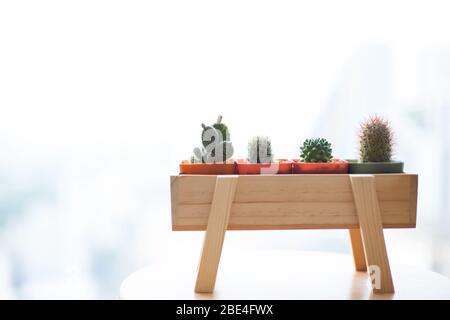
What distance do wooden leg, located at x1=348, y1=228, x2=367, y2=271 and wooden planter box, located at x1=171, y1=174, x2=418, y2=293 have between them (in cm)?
30

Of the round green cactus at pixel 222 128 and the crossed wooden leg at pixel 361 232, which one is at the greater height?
the round green cactus at pixel 222 128

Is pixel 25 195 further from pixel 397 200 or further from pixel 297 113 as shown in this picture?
pixel 397 200

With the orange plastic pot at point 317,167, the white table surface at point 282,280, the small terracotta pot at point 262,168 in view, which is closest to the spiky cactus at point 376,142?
the orange plastic pot at point 317,167

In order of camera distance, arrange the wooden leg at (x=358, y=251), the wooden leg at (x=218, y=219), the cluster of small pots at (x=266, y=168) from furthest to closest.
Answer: the wooden leg at (x=358, y=251), the cluster of small pots at (x=266, y=168), the wooden leg at (x=218, y=219)

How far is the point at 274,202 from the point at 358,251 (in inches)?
21.4

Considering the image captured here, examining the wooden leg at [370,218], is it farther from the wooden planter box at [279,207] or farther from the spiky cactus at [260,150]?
the spiky cactus at [260,150]

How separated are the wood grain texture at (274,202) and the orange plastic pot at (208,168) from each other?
7cm

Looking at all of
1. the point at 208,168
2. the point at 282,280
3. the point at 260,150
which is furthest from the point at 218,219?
the point at 282,280

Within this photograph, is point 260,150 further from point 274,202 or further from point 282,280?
point 282,280

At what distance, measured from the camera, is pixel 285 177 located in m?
2.05

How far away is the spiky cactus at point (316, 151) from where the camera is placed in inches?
85.7
